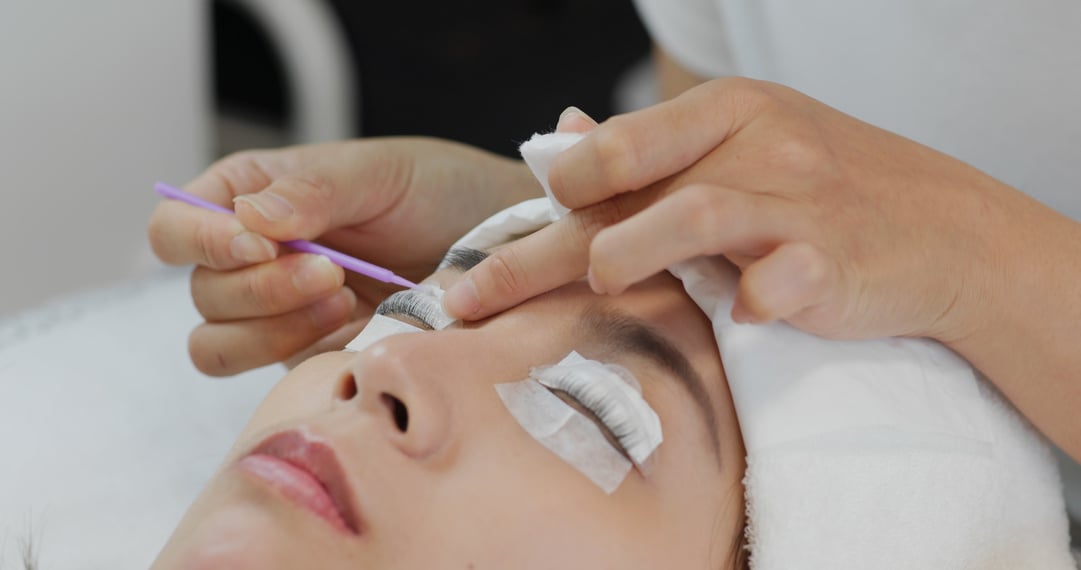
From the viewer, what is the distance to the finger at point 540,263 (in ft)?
2.67

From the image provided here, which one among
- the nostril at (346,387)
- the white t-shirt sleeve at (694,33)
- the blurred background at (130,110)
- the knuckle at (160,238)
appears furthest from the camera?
the blurred background at (130,110)

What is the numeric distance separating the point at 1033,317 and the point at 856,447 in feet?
0.63

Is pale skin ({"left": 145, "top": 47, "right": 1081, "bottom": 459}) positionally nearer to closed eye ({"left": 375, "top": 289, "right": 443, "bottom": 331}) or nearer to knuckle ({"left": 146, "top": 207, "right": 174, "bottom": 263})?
closed eye ({"left": 375, "top": 289, "right": 443, "bottom": 331})

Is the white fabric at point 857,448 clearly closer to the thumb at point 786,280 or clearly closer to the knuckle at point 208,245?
the thumb at point 786,280

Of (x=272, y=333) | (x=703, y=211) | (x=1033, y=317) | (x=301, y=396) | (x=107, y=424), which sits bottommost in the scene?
(x=107, y=424)

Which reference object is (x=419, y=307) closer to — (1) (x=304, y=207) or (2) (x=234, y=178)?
(1) (x=304, y=207)

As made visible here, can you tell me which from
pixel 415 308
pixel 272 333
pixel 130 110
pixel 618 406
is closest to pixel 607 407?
pixel 618 406

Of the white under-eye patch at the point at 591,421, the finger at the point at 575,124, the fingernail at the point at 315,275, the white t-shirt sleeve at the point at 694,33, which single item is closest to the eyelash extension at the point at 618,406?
the white under-eye patch at the point at 591,421

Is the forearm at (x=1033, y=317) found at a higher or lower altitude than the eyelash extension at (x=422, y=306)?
higher

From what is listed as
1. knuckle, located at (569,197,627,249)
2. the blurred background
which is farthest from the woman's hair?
the blurred background

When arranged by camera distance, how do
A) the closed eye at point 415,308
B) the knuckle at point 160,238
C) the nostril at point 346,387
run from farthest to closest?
the knuckle at point 160,238 < the closed eye at point 415,308 < the nostril at point 346,387

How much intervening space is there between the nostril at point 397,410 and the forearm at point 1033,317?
465mm

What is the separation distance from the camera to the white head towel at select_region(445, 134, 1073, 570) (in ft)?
2.67

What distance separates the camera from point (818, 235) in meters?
0.74
